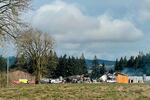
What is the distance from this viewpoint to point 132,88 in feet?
121

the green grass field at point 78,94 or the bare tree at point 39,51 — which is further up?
the bare tree at point 39,51

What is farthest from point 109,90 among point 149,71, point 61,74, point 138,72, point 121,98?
point 138,72

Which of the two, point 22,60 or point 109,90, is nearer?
point 109,90

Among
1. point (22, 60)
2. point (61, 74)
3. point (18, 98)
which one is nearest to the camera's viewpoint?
point (18, 98)

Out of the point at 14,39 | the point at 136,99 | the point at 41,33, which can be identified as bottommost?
the point at 136,99

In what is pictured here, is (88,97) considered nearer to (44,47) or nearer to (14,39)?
(14,39)

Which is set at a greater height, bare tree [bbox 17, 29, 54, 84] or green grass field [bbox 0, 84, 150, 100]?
bare tree [bbox 17, 29, 54, 84]

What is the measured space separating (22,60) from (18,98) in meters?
63.3

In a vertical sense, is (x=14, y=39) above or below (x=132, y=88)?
above

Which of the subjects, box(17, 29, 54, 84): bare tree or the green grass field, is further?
box(17, 29, 54, 84): bare tree

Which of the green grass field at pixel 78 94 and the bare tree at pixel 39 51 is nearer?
the green grass field at pixel 78 94

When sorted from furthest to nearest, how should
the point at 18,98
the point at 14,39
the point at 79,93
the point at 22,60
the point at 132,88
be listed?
the point at 22,60, the point at 14,39, the point at 132,88, the point at 79,93, the point at 18,98

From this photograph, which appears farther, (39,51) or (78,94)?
(39,51)

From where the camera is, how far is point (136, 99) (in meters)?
33.5
